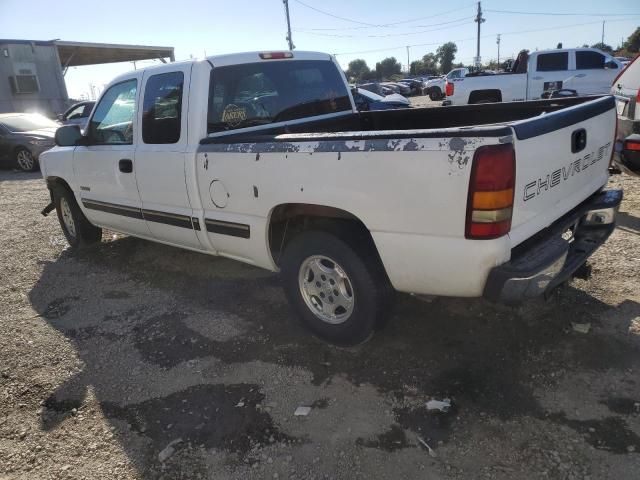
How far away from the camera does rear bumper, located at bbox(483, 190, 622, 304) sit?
8.14 feet

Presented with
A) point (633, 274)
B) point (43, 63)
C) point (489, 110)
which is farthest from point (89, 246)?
point (43, 63)

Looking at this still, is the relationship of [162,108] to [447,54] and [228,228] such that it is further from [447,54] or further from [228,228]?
[447,54]

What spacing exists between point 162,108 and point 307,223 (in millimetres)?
1630

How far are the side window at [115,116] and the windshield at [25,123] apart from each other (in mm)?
10178

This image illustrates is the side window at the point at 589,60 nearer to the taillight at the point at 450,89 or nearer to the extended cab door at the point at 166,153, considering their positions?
the taillight at the point at 450,89

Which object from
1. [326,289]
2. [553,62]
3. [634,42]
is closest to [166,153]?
[326,289]

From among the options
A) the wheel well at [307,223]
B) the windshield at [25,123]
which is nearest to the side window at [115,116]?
the wheel well at [307,223]

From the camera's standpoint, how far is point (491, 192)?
7.73 ft

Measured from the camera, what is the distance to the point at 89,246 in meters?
6.00

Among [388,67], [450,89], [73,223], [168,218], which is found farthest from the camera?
[388,67]

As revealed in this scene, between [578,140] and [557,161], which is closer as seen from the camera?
[557,161]

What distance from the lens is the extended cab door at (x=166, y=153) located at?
378 cm

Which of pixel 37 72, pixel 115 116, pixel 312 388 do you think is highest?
pixel 37 72

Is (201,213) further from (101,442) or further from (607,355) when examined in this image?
(607,355)
